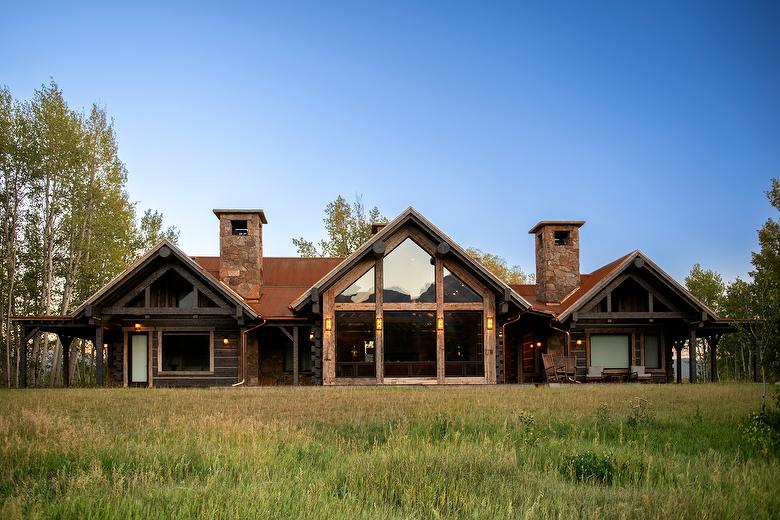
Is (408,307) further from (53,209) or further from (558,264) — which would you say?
(53,209)

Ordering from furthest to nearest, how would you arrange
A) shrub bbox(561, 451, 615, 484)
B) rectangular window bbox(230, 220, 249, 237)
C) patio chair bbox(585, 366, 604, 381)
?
rectangular window bbox(230, 220, 249, 237), patio chair bbox(585, 366, 604, 381), shrub bbox(561, 451, 615, 484)

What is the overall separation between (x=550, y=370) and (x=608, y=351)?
3392 millimetres

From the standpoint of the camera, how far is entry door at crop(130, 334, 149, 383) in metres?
24.9

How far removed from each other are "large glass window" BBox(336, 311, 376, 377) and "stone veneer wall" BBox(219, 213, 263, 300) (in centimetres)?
481

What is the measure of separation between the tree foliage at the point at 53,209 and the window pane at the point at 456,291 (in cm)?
1726

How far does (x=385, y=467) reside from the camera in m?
6.39

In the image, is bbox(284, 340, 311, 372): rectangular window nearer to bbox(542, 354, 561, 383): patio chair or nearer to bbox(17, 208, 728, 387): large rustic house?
bbox(17, 208, 728, 387): large rustic house

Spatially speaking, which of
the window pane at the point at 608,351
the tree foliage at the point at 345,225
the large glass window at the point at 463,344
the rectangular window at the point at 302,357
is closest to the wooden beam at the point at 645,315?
the window pane at the point at 608,351

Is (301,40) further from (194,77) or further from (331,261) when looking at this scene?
(331,261)

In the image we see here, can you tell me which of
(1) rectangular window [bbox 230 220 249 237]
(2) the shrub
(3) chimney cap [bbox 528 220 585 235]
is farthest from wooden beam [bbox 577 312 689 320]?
(2) the shrub

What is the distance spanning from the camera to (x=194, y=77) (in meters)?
23.5

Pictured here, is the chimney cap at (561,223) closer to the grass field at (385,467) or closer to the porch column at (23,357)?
the grass field at (385,467)

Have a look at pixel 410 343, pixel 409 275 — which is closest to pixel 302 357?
pixel 410 343

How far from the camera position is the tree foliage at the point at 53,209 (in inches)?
1143
